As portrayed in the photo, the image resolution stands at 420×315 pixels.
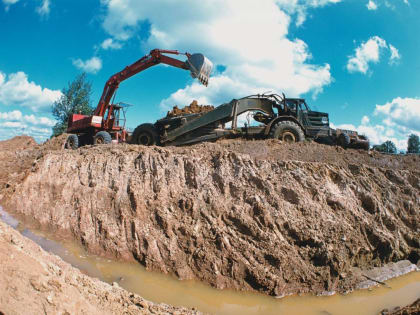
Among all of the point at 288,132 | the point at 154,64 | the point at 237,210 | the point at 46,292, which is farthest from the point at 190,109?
the point at 46,292

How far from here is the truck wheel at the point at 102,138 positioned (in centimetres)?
1373

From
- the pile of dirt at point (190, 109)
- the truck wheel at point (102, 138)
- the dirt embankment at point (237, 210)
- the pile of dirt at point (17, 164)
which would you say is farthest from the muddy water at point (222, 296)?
the pile of dirt at point (190, 109)

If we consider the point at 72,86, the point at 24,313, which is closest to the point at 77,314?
the point at 24,313

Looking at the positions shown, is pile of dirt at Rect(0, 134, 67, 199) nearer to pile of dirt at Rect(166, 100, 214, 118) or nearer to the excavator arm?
the excavator arm

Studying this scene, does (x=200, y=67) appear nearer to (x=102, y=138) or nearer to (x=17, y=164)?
(x=102, y=138)

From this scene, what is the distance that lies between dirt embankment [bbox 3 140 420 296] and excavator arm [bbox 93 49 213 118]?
12.3ft

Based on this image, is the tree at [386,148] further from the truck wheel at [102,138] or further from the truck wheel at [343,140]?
the truck wheel at [102,138]

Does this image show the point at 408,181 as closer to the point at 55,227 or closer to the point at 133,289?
the point at 133,289

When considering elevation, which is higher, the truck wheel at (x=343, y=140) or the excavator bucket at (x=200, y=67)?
the excavator bucket at (x=200, y=67)

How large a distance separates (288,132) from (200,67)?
4.27m

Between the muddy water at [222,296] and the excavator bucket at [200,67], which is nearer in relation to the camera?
the muddy water at [222,296]

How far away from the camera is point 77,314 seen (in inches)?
164

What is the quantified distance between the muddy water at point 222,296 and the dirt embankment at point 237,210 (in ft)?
0.85

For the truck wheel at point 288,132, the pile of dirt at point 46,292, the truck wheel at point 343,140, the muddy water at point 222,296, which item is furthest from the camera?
the truck wheel at point 343,140
